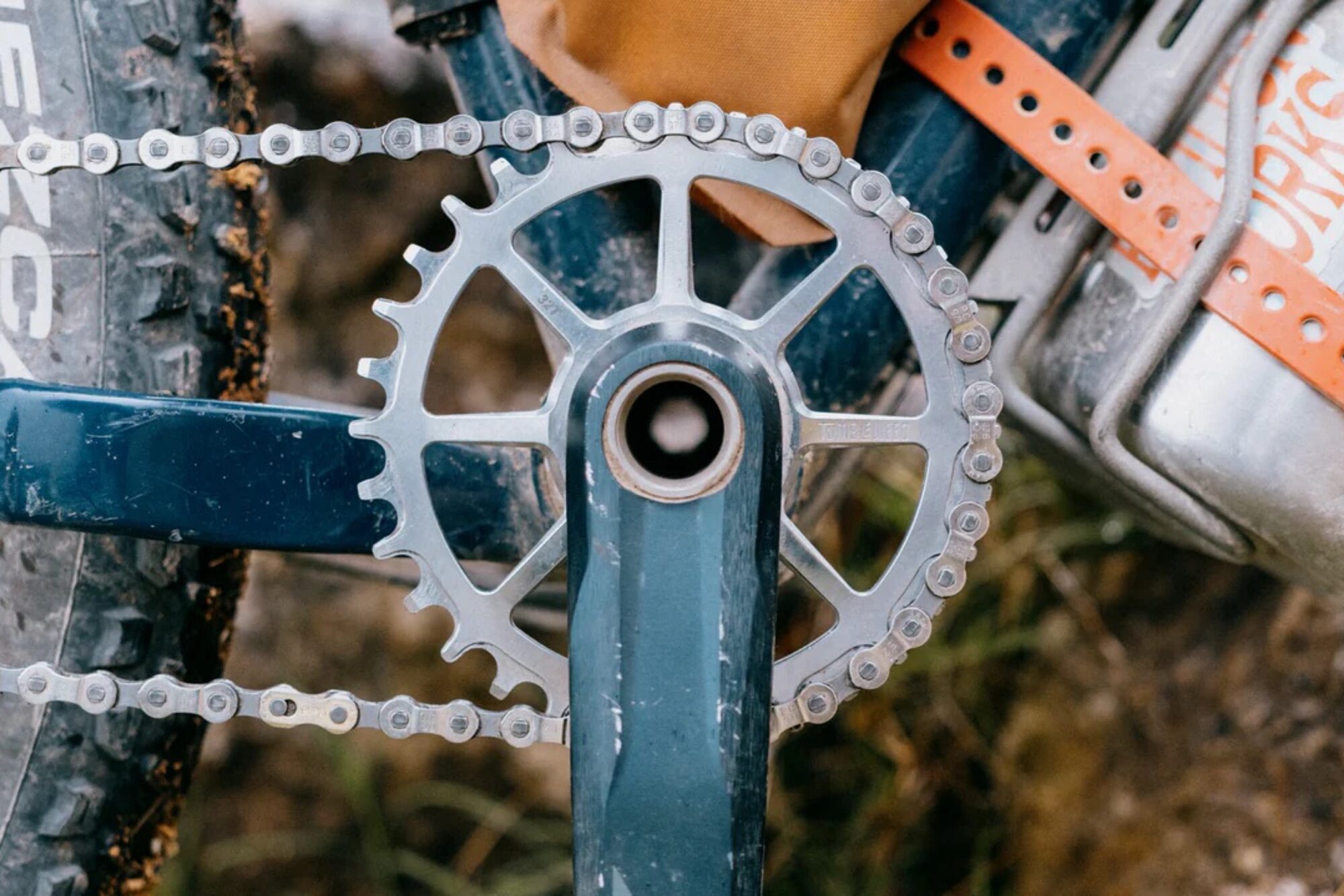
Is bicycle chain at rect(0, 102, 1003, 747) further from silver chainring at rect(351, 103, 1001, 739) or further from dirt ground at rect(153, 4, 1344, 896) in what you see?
dirt ground at rect(153, 4, 1344, 896)

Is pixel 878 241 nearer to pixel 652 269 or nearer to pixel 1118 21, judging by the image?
pixel 652 269

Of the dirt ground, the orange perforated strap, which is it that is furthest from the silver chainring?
the dirt ground

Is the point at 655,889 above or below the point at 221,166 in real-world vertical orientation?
below

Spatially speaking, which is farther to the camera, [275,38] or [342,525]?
[275,38]

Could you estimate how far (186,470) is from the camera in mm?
693

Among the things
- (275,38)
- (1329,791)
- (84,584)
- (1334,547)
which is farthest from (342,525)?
(1329,791)

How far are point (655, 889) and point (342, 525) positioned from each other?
28cm

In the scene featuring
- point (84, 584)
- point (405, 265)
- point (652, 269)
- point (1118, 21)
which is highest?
point (1118, 21)

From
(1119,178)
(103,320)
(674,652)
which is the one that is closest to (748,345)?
(674,652)

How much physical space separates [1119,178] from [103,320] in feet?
2.11

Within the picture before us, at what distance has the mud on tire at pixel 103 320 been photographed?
2.39ft

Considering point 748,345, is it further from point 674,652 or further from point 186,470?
point 186,470

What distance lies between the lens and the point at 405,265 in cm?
132

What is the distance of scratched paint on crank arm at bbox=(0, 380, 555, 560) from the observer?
2.24ft
